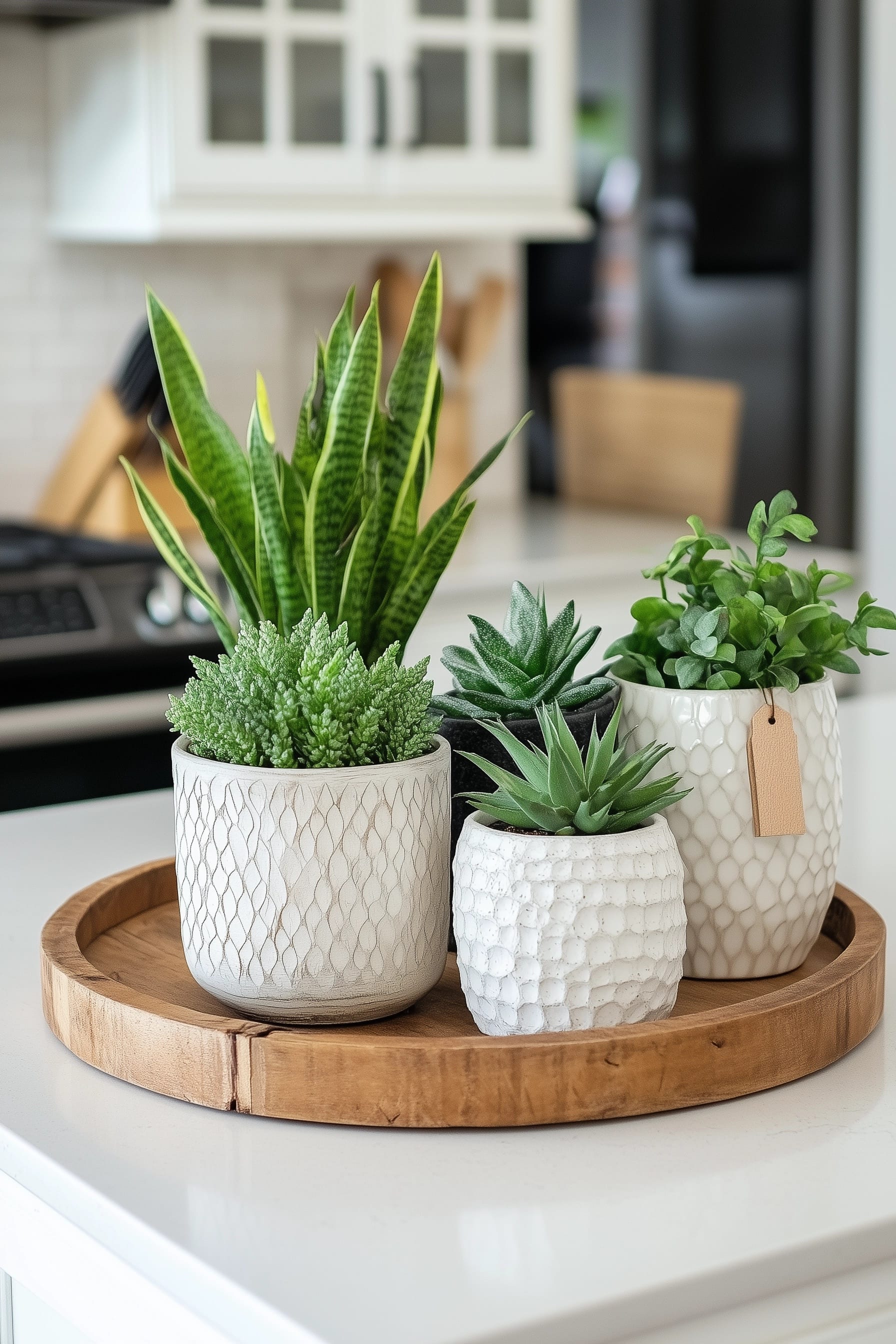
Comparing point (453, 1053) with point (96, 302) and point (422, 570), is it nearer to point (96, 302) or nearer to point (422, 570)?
point (422, 570)

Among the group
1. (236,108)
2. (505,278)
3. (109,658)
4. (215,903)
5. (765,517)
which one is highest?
(236,108)

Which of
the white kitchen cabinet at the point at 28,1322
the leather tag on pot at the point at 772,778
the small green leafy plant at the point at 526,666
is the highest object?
the small green leafy plant at the point at 526,666

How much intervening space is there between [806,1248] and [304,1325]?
0.19 metres

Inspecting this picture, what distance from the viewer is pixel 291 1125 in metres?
0.74

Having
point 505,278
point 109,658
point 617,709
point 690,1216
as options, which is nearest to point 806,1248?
point 690,1216

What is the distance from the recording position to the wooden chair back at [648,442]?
3.18m

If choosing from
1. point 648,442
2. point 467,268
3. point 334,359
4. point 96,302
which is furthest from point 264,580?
point 467,268

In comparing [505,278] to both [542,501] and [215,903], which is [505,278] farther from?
[215,903]

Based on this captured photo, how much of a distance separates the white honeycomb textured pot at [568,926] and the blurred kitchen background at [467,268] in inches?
62.3

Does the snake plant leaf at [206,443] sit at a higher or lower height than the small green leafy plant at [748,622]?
→ higher

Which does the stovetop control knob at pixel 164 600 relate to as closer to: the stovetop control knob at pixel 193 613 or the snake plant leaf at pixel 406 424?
the stovetop control knob at pixel 193 613

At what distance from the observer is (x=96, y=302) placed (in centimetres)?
302

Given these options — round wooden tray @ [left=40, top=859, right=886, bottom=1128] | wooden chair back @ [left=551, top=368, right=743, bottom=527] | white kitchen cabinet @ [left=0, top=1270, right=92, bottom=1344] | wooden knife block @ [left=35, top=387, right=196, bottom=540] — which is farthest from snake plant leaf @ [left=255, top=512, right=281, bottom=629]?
wooden chair back @ [left=551, top=368, right=743, bottom=527]

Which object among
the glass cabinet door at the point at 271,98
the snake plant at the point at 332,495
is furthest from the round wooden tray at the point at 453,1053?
the glass cabinet door at the point at 271,98
